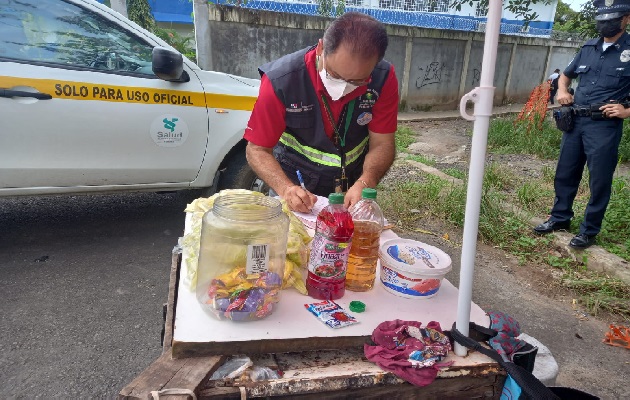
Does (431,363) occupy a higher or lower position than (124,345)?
higher

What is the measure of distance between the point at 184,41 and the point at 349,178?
1188 cm

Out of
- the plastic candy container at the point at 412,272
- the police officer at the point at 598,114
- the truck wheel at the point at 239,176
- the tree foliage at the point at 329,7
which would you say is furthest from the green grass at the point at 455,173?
the tree foliage at the point at 329,7

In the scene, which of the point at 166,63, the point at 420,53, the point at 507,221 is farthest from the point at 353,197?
the point at 420,53

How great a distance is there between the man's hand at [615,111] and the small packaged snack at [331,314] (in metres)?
3.25

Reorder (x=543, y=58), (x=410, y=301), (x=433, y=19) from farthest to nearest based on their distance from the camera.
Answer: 1. (x=543, y=58)
2. (x=433, y=19)
3. (x=410, y=301)

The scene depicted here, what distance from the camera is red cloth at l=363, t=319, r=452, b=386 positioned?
106 centimetres

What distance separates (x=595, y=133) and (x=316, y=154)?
2671 mm

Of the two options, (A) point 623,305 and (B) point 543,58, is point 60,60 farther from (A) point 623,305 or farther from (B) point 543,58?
(B) point 543,58

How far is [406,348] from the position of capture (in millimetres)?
1099

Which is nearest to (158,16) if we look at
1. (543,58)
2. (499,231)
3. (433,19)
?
(433,19)

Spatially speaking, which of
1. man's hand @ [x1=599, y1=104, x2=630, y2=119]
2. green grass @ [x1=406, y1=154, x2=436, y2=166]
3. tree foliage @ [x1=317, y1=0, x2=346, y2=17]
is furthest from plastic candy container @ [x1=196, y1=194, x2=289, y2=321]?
tree foliage @ [x1=317, y1=0, x2=346, y2=17]

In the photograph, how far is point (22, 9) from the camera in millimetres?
2955

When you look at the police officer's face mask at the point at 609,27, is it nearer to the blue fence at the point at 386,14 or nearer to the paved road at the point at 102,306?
the paved road at the point at 102,306

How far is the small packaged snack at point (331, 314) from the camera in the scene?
3.87 feet
